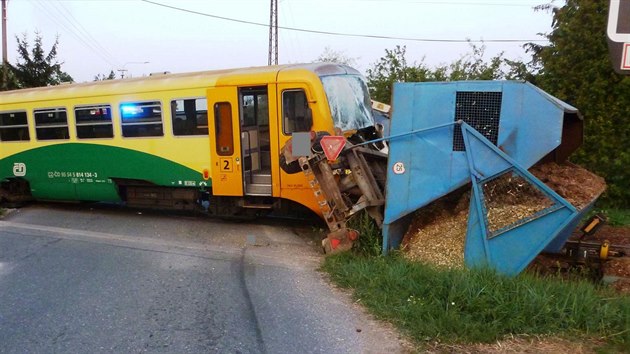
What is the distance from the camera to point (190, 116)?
352 inches

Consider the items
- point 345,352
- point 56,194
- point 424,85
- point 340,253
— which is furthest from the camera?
point 56,194

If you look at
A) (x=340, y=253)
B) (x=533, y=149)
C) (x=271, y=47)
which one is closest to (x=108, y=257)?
(x=340, y=253)

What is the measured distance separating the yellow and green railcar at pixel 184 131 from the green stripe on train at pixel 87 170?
22 mm

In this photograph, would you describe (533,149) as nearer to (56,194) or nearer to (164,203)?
(164,203)

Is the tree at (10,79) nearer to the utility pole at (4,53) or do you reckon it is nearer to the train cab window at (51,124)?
the utility pole at (4,53)

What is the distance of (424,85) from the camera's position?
5.87 meters

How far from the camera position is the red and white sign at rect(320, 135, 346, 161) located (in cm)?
634

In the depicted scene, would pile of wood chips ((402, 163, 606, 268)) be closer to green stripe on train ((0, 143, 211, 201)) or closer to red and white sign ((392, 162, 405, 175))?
red and white sign ((392, 162, 405, 175))

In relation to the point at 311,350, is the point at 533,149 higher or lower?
higher

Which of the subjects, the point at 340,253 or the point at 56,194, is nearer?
the point at 340,253

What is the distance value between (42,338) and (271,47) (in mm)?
27365

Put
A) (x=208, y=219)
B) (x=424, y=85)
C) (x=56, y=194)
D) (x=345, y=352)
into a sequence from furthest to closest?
(x=56, y=194) < (x=208, y=219) < (x=424, y=85) < (x=345, y=352)

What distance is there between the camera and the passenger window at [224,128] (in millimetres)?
8562

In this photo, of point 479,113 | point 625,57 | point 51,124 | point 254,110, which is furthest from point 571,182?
point 51,124
